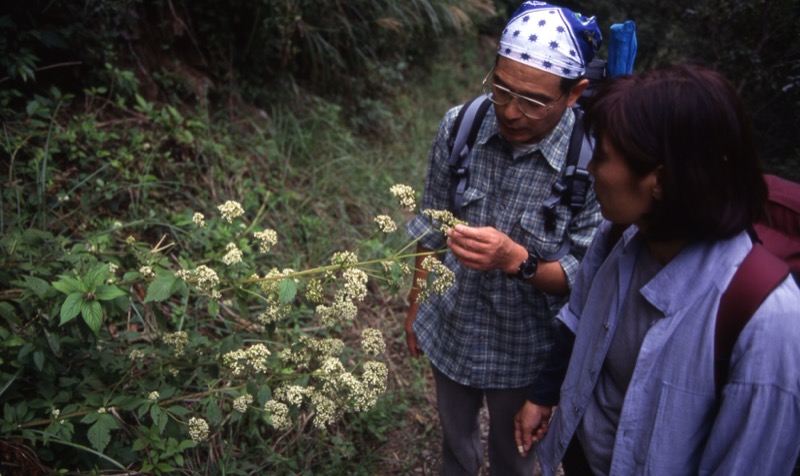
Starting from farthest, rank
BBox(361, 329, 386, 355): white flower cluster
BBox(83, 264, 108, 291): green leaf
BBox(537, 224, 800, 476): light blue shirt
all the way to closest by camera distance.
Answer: BBox(361, 329, 386, 355): white flower cluster < BBox(83, 264, 108, 291): green leaf < BBox(537, 224, 800, 476): light blue shirt

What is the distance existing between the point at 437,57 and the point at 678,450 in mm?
8630

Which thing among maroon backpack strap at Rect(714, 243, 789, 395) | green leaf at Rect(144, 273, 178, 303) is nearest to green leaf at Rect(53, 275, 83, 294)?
green leaf at Rect(144, 273, 178, 303)

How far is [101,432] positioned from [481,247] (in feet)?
4.77

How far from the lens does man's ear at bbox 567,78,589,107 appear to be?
83.2 inches

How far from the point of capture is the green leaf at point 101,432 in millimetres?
2057

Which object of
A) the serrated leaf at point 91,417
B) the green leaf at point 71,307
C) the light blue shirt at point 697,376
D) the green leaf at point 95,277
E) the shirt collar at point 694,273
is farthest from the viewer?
the serrated leaf at point 91,417

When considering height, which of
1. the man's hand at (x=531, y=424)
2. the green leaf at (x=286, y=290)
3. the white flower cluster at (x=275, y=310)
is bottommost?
the man's hand at (x=531, y=424)

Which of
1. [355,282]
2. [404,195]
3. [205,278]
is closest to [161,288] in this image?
[205,278]

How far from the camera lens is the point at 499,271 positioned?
7.50 feet

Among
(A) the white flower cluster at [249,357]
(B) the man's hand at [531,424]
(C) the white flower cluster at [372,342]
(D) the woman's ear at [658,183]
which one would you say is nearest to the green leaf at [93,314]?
(A) the white flower cluster at [249,357]

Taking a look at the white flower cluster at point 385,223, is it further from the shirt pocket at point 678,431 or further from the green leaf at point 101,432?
the green leaf at point 101,432

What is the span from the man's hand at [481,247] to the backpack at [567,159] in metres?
0.24

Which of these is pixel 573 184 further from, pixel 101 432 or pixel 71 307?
pixel 101 432

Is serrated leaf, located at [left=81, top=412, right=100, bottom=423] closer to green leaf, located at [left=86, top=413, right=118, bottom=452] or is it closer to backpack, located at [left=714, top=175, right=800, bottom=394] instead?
green leaf, located at [left=86, top=413, right=118, bottom=452]
